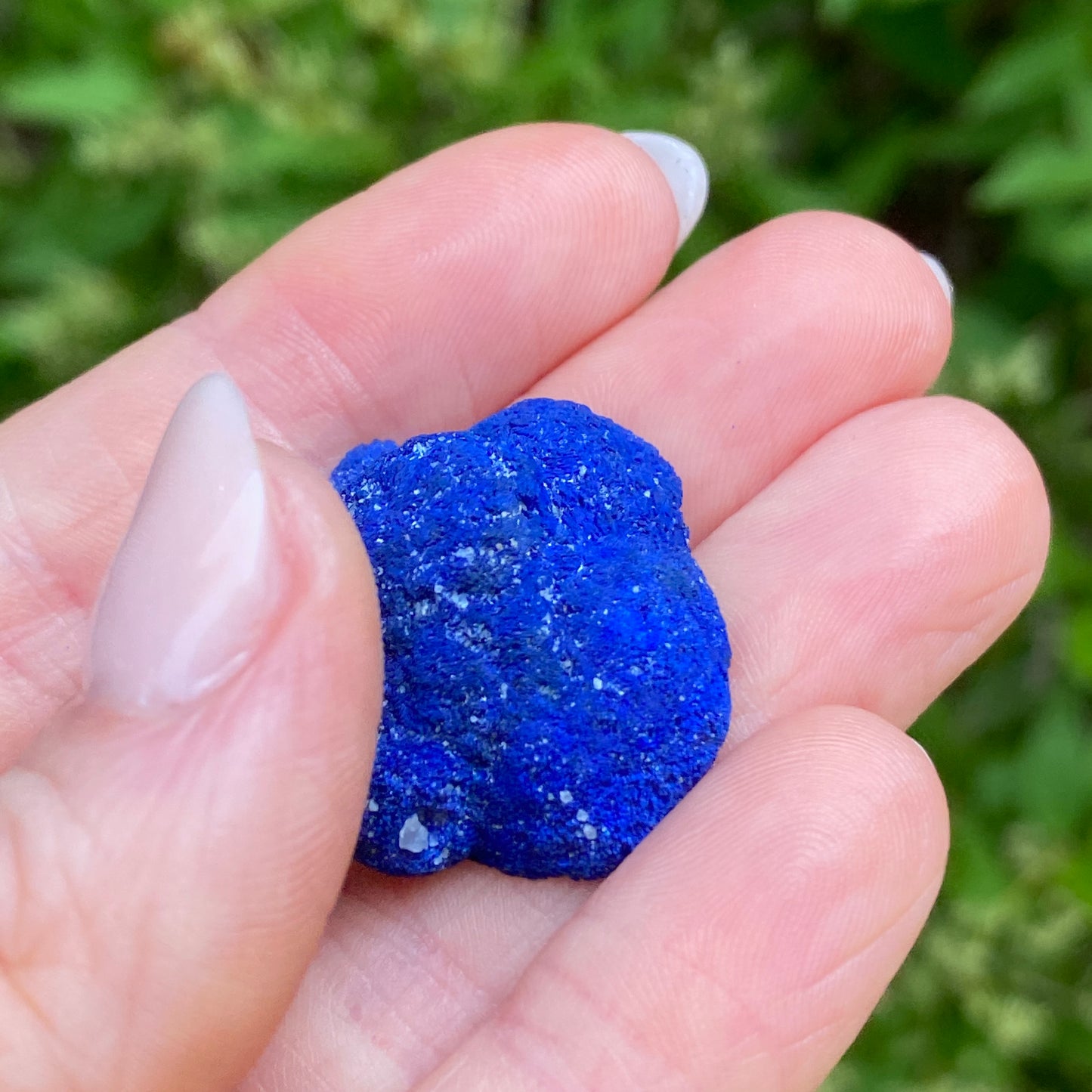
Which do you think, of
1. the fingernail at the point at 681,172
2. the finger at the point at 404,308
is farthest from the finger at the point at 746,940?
the fingernail at the point at 681,172

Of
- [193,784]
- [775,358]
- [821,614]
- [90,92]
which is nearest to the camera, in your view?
[193,784]

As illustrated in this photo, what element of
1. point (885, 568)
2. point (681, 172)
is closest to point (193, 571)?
point (885, 568)

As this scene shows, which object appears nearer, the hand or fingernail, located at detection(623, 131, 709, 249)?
the hand

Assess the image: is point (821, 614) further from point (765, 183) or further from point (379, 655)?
point (765, 183)

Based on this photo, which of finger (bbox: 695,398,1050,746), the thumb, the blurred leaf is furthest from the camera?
the blurred leaf

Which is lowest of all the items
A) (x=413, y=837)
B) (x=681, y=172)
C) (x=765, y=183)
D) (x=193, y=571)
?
(x=413, y=837)

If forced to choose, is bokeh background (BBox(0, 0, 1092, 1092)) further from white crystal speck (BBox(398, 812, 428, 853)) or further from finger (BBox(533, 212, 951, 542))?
white crystal speck (BBox(398, 812, 428, 853))

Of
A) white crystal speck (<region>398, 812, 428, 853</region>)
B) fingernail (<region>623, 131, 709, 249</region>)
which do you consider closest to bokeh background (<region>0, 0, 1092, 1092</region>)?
fingernail (<region>623, 131, 709, 249</region>)

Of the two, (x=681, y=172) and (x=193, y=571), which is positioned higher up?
(x=193, y=571)
